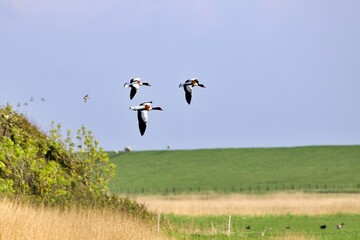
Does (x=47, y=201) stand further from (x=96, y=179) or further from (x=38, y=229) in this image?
(x=38, y=229)

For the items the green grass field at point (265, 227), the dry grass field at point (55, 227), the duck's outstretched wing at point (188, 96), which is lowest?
the dry grass field at point (55, 227)

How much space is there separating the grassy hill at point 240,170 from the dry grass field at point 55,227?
216 ft

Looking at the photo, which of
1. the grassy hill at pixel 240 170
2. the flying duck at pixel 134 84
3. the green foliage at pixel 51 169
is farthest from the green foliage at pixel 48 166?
the grassy hill at pixel 240 170

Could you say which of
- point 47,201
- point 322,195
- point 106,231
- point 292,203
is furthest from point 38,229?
point 322,195

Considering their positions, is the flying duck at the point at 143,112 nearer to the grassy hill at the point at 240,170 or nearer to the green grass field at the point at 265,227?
the green grass field at the point at 265,227

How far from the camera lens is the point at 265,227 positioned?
1892 inches

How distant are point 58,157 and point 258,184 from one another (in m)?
69.4

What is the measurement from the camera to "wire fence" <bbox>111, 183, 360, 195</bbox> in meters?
98.6

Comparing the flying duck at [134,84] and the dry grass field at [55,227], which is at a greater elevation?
the flying duck at [134,84]

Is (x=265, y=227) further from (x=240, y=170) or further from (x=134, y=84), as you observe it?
(x=240, y=170)

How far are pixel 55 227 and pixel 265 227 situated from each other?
22235 mm

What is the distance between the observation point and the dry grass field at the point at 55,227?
2488 cm

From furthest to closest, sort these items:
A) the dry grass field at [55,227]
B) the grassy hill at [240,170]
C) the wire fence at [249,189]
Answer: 1. the grassy hill at [240,170]
2. the wire fence at [249,189]
3. the dry grass field at [55,227]

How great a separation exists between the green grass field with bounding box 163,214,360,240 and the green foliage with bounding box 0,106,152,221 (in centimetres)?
290
